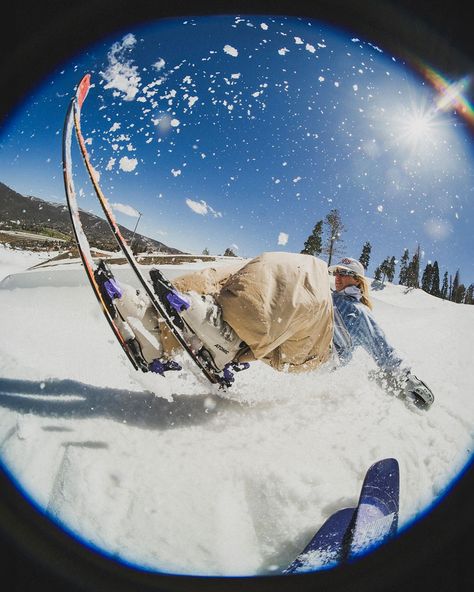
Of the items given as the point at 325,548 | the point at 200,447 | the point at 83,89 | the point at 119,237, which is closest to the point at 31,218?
the point at 83,89

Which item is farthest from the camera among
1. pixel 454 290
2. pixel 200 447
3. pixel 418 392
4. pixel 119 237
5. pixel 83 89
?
pixel 454 290

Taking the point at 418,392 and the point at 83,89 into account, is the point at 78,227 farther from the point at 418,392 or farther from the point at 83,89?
the point at 418,392

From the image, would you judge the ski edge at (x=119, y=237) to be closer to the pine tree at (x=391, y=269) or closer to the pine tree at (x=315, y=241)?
the pine tree at (x=315, y=241)

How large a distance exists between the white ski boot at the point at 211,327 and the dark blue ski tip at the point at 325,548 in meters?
0.90

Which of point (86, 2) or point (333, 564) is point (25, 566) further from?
point (86, 2)

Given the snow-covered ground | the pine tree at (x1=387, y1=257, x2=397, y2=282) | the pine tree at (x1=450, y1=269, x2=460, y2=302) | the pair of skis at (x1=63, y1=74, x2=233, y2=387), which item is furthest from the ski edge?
the pine tree at (x1=450, y1=269, x2=460, y2=302)

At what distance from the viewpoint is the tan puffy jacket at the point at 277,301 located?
4.60 feet

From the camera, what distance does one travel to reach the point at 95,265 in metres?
1.57

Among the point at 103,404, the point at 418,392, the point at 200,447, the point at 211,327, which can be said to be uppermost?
the point at 418,392

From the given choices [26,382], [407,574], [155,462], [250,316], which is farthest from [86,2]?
[407,574]

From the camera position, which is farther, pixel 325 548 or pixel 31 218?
pixel 31 218

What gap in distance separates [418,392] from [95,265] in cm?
259

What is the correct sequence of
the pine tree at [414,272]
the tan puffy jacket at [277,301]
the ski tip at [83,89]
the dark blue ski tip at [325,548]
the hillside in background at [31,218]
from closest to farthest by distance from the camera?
the dark blue ski tip at [325,548] → the tan puffy jacket at [277,301] → the ski tip at [83,89] → the hillside in background at [31,218] → the pine tree at [414,272]

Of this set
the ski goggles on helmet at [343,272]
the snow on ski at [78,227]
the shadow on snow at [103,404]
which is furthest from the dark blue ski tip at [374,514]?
the ski goggles on helmet at [343,272]
